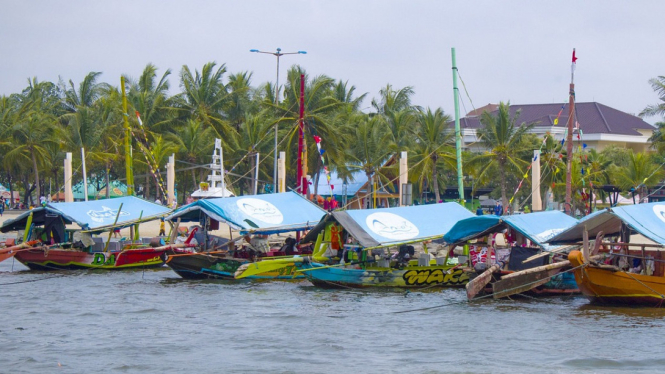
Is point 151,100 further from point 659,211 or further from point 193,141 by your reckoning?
point 659,211

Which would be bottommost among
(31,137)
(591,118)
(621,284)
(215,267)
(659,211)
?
(621,284)

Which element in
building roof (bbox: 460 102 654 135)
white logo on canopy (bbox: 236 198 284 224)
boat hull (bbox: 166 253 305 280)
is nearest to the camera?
boat hull (bbox: 166 253 305 280)

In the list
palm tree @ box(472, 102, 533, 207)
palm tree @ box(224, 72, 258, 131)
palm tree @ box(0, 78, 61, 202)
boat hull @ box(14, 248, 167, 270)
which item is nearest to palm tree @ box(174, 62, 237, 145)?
palm tree @ box(224, 72, 258, 131)

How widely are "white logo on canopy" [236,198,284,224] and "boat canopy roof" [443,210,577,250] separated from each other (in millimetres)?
6691

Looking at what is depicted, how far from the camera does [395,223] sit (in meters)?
26.9

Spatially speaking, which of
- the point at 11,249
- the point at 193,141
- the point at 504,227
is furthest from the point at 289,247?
the point at 193,141

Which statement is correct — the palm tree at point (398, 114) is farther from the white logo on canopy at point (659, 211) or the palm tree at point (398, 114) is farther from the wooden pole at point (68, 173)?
the white logo on canopy at point (659, 211)

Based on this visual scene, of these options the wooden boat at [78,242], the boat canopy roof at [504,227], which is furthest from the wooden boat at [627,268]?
the wooden boat at [78,242]

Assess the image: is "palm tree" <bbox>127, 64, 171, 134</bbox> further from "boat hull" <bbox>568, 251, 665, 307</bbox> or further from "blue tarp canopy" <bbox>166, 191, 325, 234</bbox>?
"boat hull" <bbox>568, 251, 665, 307</bbox>

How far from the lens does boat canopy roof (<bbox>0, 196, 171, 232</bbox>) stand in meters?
31.4

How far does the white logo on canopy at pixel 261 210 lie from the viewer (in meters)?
29.5

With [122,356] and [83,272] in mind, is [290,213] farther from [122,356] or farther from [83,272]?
[122,356]

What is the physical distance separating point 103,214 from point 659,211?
19.9 m

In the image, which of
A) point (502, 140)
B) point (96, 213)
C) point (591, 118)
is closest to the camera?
point (96, 213)
